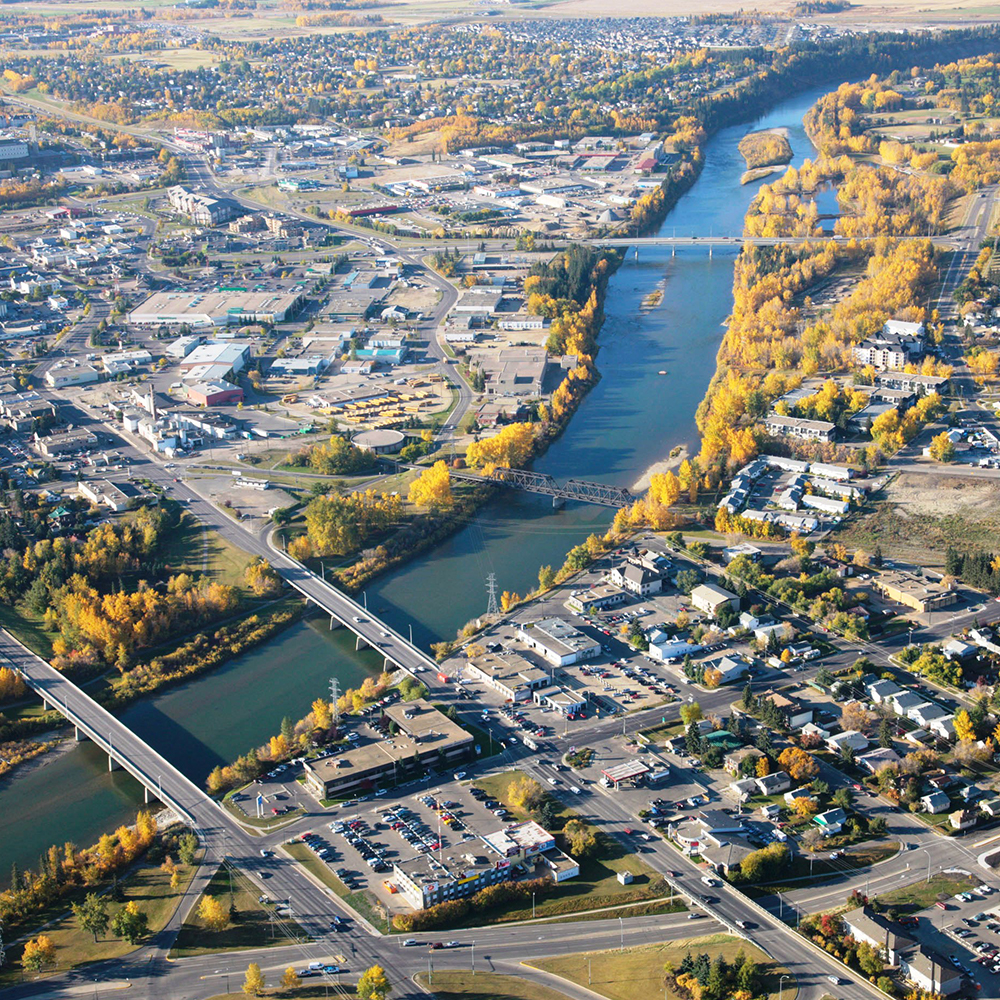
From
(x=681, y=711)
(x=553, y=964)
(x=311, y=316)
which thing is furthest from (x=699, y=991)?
(x=311, y=316)

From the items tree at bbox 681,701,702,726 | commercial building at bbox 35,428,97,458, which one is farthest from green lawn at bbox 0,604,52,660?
tree at bbox 681,701,702,726

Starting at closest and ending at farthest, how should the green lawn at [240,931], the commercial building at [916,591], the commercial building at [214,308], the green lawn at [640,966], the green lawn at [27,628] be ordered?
the green lawn at [640,966] → the green lawn at [240,931] → the commercial building at [916,591] → the green lawn at [27,628] → the commercial building at [214,308]

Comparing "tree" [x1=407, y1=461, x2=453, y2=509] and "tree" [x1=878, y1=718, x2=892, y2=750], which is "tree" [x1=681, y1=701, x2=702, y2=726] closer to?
"tree" [x1=878, y1=718, x2=892, y2=750]

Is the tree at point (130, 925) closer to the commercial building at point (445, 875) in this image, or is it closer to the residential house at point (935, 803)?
the commercial building at point (445, 875)

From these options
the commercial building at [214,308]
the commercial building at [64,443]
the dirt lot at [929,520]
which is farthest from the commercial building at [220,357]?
the dirt lot at [929,520]

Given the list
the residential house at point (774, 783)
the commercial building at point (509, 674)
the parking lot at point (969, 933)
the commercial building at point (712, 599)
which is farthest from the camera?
the commercial building at point (712, 599)

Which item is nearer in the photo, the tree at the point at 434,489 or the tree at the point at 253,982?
the tree at the point at 253,982
